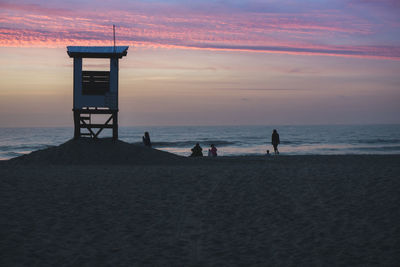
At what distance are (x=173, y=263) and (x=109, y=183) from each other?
20.2 feet

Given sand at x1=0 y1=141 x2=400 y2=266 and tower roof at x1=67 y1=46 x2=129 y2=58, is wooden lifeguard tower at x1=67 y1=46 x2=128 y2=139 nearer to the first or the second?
tower roof at x1=67 y1=46 x2=129 y2=58

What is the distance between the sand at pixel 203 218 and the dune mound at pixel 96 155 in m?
4.76

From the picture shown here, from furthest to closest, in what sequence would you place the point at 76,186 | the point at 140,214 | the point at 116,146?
the point at 116,146
the point at 76,186
the point at 140,214

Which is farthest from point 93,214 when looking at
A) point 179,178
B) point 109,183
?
point 179,178

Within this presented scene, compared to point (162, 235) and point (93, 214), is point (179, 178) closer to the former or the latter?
point (93, 214)

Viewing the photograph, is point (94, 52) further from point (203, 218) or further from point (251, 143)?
point (251, 143)

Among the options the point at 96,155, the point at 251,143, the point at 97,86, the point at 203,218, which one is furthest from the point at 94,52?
the point at 251,143

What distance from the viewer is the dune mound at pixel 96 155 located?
18672 millimetres

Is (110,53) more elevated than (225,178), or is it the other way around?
(110,53)

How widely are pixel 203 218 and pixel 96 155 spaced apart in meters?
11.1

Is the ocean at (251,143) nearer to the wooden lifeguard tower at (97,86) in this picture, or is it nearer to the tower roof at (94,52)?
the wooden lifeguard tower at (97,86)

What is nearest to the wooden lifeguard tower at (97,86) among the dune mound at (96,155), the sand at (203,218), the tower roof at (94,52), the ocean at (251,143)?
the tower roof at (94,52)

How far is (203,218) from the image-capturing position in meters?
9.33

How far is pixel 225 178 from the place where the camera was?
12.9 metres
